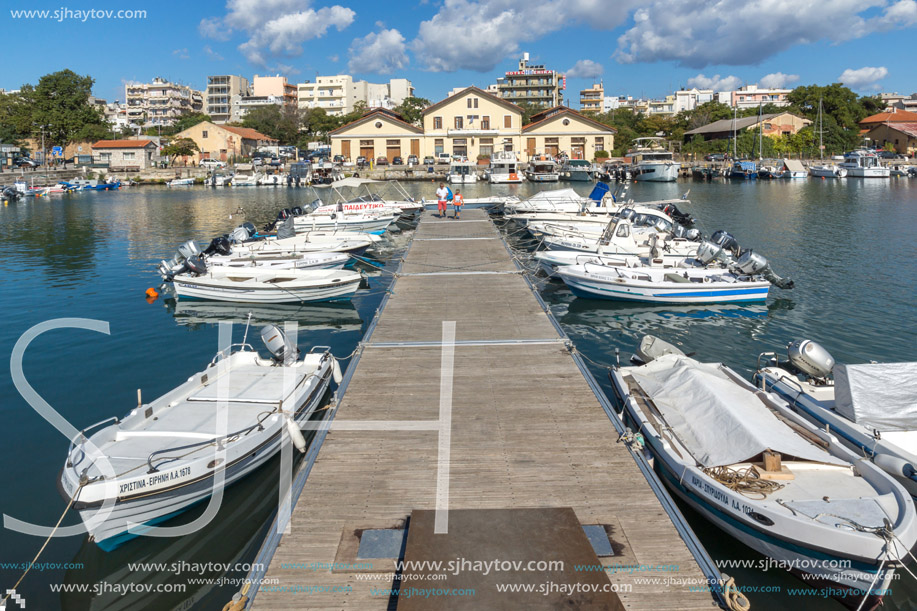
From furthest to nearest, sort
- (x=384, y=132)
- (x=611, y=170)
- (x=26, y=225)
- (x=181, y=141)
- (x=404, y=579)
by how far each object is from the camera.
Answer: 1. (x=181, y=141)
2. (x=384, y=132)
3. (x=611, y=170)
4. (x=26, y=225)
5. (x=404, y=579)

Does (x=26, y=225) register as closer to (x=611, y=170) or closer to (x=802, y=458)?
(x=802, y=458)

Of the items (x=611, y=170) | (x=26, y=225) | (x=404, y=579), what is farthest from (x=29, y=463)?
(x=611, y=170)

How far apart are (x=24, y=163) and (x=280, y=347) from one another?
303ft

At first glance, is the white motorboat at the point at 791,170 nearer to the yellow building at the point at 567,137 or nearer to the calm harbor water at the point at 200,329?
the yellow building at the point at 567,137

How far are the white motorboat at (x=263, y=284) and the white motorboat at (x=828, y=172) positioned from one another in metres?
70.8

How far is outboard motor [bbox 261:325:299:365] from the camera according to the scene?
12.3 m

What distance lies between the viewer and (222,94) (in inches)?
5566

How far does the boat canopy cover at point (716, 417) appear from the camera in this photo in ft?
26.8

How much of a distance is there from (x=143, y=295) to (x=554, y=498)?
19758 mm

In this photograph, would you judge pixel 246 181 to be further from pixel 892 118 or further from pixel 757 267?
pixel 892 118

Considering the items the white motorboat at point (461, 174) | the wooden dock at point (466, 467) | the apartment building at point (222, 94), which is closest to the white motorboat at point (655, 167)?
the white motorboat at point (461, 174)

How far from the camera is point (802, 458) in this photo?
7965 millimetres

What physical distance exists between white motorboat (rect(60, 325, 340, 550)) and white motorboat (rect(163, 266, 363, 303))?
7.61m

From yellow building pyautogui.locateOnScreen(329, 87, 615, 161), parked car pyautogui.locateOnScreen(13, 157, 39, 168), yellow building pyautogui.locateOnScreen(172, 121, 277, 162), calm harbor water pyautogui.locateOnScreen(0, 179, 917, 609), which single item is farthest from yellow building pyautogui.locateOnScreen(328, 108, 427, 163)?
calm harbor water pyautogui.locateOnScreen(0, 179, 917, 609)
